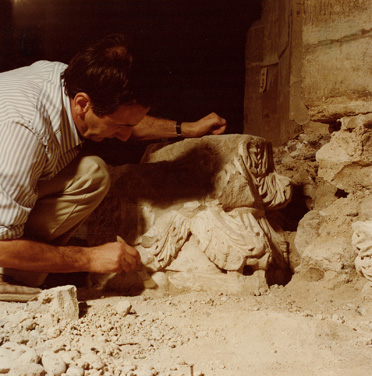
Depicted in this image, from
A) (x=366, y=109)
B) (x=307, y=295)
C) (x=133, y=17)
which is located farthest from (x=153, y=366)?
(x=133, y=17)

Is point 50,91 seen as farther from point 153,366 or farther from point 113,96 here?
point 153,366

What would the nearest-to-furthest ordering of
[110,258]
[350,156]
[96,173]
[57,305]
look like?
[57,305]
[110,258]
[96,173]
[350,156]

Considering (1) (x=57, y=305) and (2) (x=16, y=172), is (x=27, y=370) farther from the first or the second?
(2) (x=16, y=172)

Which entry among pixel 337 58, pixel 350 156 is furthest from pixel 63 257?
pixel 337 58

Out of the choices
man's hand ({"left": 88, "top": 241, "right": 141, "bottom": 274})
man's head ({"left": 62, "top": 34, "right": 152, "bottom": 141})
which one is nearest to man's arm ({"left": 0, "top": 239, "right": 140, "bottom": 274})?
man's hand ({"left": 88, "top": 241, "right": 141, "bottom": 274})

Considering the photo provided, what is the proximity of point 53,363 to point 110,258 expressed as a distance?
36.5 inches

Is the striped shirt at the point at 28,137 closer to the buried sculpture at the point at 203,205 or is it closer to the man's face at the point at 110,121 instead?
the man's face at the point at 110,121

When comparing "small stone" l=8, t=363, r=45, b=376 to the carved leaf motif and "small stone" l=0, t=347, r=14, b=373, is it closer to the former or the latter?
"small stone" l=0, t=347, r=14, b=373

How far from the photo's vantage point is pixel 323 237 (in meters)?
3.16

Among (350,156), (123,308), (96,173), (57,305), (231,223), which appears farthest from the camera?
(350,156)

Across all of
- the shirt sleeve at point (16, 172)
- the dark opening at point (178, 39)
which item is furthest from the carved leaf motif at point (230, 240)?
the dark opening at point (178, 39)

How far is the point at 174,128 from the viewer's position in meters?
3.25

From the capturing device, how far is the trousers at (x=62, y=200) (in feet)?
9.26

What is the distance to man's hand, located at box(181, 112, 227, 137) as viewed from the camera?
3.19 m
